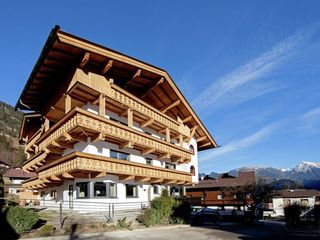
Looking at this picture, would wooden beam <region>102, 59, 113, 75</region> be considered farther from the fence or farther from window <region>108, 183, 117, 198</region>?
the fence

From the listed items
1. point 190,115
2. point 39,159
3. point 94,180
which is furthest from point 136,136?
point 190,115

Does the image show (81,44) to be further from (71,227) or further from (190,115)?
(190,115)

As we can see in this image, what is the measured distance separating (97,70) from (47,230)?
487 inches

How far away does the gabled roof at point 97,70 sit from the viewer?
22828 mm

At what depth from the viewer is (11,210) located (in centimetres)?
1664

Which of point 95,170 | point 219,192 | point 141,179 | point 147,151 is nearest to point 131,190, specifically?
point 141,179

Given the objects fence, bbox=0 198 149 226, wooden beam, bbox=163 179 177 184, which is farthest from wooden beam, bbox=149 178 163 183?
fence, bbox=0 198 149 226

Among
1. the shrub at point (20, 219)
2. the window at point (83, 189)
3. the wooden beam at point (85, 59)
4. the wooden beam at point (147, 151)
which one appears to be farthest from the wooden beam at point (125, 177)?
the shrub at point (20, 219)

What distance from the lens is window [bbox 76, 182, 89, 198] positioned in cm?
2535

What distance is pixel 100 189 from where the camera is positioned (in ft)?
84.9

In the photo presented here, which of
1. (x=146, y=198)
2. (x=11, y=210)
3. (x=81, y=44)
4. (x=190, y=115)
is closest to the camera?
(x=11, y=210)

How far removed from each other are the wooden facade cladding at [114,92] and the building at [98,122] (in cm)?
7

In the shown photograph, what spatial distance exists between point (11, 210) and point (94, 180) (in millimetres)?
8966

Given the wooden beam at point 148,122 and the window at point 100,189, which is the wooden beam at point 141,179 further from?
the wooden beam at point 148,122
